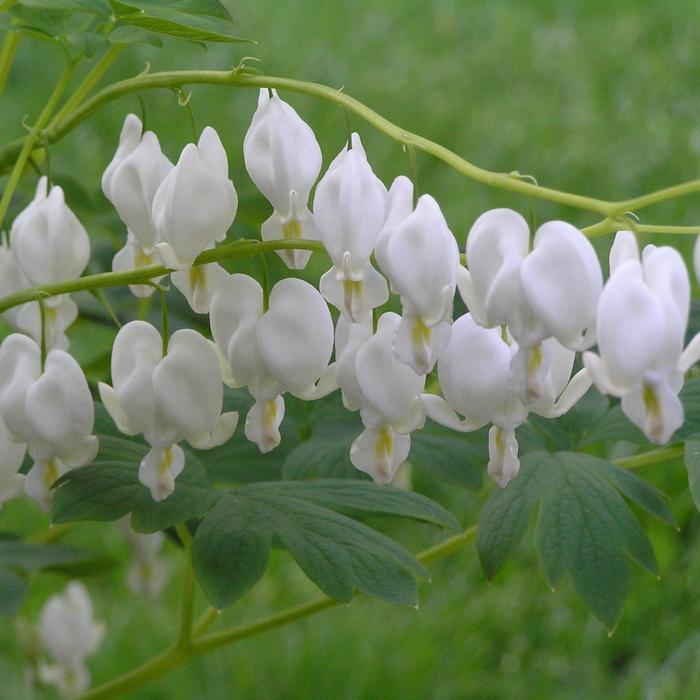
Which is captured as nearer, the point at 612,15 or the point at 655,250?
the point at 655,250

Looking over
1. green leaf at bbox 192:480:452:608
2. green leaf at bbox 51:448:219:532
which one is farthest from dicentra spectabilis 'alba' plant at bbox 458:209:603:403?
green leaf at bbox 51:448:219:532

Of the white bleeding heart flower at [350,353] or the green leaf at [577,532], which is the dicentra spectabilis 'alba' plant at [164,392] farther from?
the green leaf at [577,532]

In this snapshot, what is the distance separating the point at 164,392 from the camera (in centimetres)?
102

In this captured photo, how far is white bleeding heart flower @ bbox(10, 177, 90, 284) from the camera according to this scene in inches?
44.3

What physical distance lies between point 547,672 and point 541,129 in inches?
81.7

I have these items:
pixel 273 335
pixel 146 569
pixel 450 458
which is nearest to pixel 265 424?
pixel 273 335

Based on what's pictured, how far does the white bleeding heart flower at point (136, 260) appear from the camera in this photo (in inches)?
45.4

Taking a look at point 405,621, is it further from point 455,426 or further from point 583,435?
point 455,426

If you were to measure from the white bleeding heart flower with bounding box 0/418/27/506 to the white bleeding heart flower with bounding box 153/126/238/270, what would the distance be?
251 mm

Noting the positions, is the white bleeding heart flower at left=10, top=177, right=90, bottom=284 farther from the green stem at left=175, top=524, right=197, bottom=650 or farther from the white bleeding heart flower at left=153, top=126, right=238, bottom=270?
the green stem at left=175, top=524, right=197, bottom=650

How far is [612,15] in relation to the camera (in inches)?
179

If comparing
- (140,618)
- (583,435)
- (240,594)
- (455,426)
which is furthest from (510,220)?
(140,618)

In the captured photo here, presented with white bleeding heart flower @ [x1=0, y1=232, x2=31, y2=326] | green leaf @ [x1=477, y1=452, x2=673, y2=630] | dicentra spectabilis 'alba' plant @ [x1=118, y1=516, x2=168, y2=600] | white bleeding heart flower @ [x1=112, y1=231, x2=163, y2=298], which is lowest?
dicentra spectabilis 'alba' plant @ [x1=118, y1=516, x2=168, y2=600]

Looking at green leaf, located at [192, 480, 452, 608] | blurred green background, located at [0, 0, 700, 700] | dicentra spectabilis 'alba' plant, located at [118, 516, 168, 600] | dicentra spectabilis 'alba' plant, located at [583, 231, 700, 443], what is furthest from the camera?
blurred green background, located at [0, 0, 700, 700]
